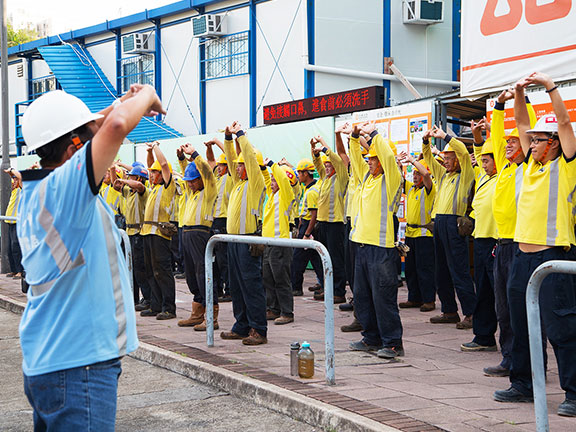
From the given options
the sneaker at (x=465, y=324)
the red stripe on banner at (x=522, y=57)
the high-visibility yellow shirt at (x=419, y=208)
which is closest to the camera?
the red stripe on banner at (x=522, y=57)

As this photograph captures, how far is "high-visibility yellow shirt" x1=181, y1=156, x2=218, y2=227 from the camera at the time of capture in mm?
9477

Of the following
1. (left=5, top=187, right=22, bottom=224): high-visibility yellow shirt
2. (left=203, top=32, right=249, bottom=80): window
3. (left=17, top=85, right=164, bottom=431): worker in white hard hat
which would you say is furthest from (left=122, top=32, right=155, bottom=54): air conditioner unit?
(left=17, top=85, right=164, bottom=431): worker in white hard hat

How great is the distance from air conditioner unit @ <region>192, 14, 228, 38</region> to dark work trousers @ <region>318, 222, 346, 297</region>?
11.4 m

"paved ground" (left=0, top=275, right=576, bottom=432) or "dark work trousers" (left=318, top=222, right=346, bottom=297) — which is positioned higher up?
"dark work trousers" (left=318, top=222, right=346, bottom=297)

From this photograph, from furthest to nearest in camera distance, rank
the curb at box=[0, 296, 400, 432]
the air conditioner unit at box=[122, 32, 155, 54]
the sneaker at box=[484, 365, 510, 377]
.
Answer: the air conditioner unit at box=[122, 32, 155, 54] < the sneaker at box=[484, 365, 510, 377] < the curb at box=[0, 296, 400, 432]

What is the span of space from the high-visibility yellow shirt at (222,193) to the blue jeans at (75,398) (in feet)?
24.5

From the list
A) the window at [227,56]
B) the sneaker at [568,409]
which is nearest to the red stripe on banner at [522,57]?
the sneaker at [568,409]

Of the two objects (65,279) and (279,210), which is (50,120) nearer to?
(65,279)

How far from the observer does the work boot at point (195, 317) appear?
9.63 meters

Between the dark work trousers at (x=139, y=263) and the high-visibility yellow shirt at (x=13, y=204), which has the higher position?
the high-visibility yellow shirt at (x=13, y=204)

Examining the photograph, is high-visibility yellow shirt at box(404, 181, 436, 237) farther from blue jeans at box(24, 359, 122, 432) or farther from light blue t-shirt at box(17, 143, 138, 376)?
blue jeans at box(24, 359, 122, 432)

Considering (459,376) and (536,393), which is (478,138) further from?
(536,393)

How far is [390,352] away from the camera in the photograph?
296 inches

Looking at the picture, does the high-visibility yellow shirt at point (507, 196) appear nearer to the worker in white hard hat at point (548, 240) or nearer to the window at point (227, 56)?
the worker in white hard hat at point (548, 240)
